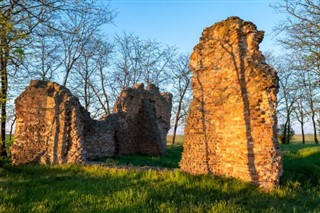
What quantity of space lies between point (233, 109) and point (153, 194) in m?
3.48

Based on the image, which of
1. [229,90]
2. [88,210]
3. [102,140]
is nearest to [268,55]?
[102,140]

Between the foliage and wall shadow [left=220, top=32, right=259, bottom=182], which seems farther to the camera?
the foliage

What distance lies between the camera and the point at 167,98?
25734 mm

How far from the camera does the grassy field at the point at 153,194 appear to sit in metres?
5.89

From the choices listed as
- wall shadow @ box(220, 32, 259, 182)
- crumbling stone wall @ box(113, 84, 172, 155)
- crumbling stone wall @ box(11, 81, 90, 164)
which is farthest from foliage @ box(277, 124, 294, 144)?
wall shadow @ box(220, 32, 259, 182)

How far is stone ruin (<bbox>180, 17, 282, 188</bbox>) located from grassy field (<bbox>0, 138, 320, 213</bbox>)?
23.2 inches

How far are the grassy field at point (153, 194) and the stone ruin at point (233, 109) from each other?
59cm

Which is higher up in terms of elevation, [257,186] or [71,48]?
[71,48]

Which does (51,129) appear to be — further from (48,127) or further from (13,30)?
(13,30)

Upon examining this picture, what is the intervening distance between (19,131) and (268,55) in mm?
32625

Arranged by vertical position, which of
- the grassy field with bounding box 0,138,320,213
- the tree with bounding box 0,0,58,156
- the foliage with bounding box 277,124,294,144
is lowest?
the grassy field with bounding box 0,138,320,213

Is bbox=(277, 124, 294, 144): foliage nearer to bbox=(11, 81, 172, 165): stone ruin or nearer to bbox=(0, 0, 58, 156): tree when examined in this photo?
bbox=(11, 81, 172, 165): stone ruin

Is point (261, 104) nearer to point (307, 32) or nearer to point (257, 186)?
point (257, 186)

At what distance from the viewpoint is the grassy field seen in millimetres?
5887
